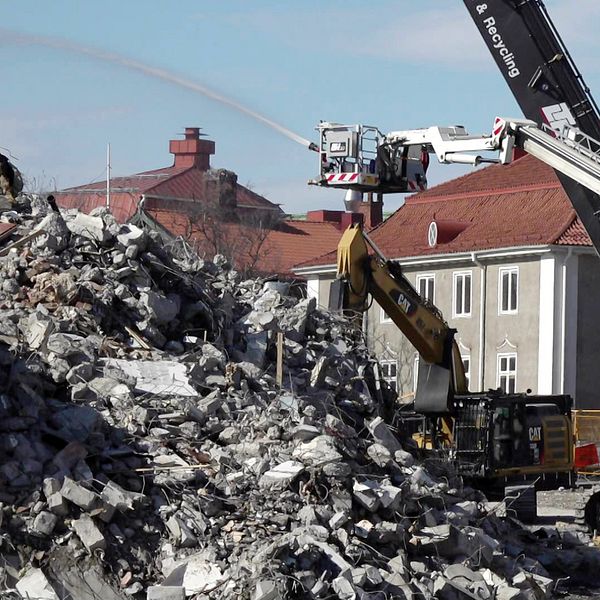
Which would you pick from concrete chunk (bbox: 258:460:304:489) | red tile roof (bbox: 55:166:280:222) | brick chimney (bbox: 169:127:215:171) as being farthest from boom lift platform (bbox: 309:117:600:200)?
brick chimney (bbox: 169:127:215:171)

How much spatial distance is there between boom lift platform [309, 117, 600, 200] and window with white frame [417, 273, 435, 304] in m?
22.2

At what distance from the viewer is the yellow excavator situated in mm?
19984

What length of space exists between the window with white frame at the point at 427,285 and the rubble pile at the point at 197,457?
81.1 ft

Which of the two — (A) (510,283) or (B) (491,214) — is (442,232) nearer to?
(B) (491,214)

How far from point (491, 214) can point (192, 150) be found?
25372 mm

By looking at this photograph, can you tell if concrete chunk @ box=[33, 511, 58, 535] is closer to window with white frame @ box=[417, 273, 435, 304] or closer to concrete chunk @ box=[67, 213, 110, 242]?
concrete chunk @ box=[67, 213, 110, 242]

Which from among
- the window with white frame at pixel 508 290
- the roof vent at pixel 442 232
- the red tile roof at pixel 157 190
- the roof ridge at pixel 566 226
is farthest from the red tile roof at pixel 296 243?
the roof ridge at pixel 566 226

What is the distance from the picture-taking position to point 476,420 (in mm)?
20312

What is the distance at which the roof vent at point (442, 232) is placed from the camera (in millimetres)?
42719

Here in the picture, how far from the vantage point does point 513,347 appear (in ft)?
131

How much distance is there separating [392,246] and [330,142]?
83.1 feet

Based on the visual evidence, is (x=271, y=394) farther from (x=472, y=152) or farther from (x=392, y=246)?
(x=392, y=246)

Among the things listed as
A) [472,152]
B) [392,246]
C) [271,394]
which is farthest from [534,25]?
[392,246]

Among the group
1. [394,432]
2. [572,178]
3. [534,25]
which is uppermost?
[534,25]
